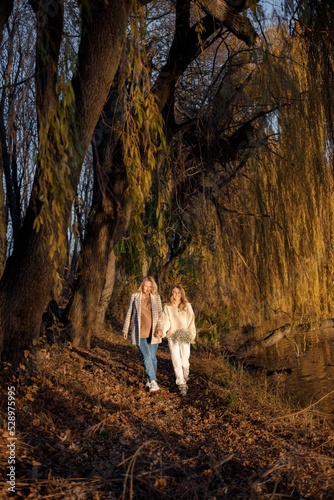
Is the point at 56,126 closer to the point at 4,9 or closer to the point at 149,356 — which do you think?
the point at 4,9

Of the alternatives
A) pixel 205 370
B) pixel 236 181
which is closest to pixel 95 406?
pixel 205 370

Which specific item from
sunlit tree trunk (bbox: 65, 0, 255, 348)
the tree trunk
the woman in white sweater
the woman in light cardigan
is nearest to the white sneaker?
the woman in light cardigan

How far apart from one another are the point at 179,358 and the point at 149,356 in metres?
0.49

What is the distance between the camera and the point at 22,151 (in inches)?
308

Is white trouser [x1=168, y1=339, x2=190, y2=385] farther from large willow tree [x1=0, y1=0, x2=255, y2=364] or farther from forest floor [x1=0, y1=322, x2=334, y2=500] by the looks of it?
large willow tree [x1=0, y1=0, x2=255, y2=364]

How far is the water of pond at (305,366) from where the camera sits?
984cm

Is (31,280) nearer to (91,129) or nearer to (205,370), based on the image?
(91,129)

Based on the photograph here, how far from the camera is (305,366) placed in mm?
11969

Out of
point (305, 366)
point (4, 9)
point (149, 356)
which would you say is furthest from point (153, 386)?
point (4, 9)

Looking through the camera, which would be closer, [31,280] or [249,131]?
[31,280]

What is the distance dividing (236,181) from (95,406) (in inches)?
215

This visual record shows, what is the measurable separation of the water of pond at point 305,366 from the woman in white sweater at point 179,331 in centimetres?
165

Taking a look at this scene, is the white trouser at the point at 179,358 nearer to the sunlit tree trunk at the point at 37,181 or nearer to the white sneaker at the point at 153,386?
the white sneaker at the point at 153,386

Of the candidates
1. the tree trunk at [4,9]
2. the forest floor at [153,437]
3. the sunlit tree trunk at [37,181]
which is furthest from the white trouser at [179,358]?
the tree trunk at [4,9]
